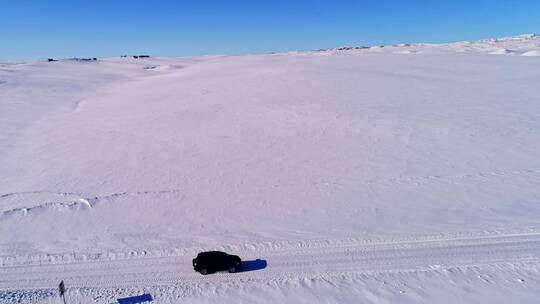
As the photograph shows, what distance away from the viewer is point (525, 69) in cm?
4172

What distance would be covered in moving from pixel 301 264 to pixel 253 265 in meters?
1.33

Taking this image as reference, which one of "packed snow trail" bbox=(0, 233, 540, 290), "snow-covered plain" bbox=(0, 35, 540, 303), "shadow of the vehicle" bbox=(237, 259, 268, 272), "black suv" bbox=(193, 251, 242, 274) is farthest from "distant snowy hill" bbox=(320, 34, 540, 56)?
"black suv" bbox=(193, 251, 242, 274)

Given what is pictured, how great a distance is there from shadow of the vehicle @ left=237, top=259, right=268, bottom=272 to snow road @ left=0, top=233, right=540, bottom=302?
0.07 m

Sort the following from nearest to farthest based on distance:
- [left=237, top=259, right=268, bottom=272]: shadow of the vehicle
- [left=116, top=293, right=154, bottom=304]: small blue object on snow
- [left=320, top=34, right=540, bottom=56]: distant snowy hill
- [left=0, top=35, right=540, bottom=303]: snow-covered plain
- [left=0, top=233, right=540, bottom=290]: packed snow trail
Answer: [left=116, top=293, right=154, bottom=304]: small blue object on snow < [left=0, top=35, right=540, bottom=303]: snow-covered plain < [left=0, top=233, right=540, bottom=290]: packed snow trail < [left=237, top=259, right=268, bottom=272]: shadow of the vehicle < [left=320, top=34, right=540, bottom=56]: distant snowy hill

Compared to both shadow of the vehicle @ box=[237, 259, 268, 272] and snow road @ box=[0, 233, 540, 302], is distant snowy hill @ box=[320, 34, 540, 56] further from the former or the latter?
shadow of the vehicle @ box=[237, 259, 268, 272]

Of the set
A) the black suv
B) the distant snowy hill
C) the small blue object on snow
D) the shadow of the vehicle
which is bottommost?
the small blue object on snow

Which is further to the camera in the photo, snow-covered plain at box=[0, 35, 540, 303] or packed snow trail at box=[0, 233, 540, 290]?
packed snow trail at box=[0, 233, 540, 290]

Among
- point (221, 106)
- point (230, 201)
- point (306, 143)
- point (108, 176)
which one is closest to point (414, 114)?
point (306, 143)

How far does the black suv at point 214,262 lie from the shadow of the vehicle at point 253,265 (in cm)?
26

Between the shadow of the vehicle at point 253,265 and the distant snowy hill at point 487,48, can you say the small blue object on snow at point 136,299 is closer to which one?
the shadow of the vehicle at point 253,265

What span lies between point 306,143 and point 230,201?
715 centimetres

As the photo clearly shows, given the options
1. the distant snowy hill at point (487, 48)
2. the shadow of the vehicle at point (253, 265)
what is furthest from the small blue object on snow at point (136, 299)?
the distant snowy hill at point (487, 48)

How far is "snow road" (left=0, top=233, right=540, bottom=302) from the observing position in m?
10.8

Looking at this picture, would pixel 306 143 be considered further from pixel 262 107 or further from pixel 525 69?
pixel 525 69
